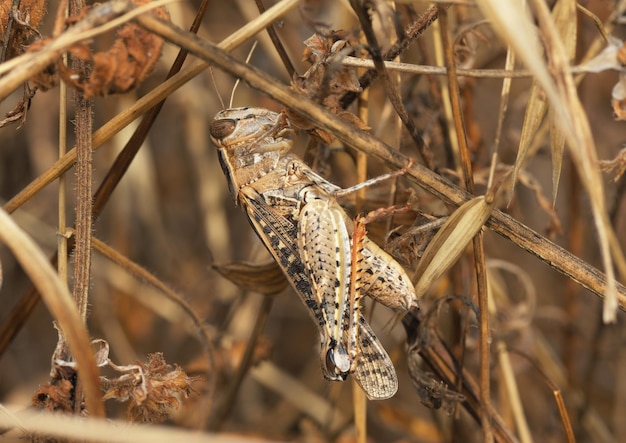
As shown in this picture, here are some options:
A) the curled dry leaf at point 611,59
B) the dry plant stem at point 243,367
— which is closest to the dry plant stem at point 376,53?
the curled dry leaf at point 611,59

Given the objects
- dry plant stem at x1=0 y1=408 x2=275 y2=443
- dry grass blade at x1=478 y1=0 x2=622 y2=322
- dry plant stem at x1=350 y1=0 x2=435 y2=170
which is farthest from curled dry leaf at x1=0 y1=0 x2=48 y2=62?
dry grass blade at x1=478 y1=0 x2=622 y2=322

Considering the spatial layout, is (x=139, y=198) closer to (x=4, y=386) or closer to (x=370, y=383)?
(x=4, y=386)

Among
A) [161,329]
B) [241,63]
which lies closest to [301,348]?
[161,329]

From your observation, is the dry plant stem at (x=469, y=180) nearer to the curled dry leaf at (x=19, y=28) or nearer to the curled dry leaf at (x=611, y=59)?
the curled dry leaf at (x=611, y=59)

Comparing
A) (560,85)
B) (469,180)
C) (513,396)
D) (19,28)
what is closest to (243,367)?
(513,396)

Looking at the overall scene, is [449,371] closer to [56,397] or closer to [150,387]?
[150,387]

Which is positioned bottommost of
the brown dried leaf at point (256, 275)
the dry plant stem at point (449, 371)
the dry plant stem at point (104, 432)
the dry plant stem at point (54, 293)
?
the dry plant stem at point (449, 371)

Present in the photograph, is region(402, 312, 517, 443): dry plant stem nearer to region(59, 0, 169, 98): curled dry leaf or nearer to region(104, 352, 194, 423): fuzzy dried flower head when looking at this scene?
region(104, 352, 194, 423): fuzzy dried flower head

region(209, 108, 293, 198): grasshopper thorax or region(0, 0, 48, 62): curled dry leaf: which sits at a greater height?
region(0, 0, 48, 62): curled dry leaf
